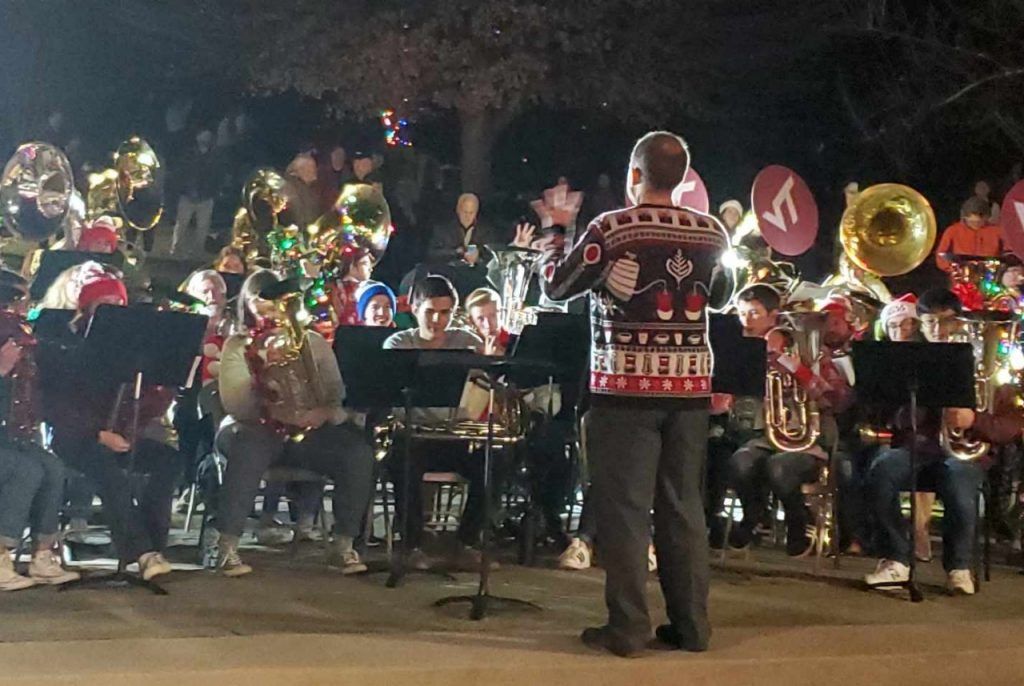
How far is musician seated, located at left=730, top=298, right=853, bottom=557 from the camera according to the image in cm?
734

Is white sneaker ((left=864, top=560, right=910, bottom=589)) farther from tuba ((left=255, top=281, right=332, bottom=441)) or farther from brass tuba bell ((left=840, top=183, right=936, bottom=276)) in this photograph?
brass tuba bell ((left=840, top=183, right=936, bottom=276))

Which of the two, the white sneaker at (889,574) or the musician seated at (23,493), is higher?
the musician seated at (23,493)

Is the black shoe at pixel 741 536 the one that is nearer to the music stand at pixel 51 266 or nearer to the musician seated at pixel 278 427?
the musician seated at pixel 278 427

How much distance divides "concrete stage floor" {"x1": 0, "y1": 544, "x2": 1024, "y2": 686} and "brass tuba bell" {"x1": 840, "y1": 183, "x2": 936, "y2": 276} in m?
3.27

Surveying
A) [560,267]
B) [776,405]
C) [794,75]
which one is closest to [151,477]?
[560,267]

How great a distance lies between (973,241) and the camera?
36.0 feet

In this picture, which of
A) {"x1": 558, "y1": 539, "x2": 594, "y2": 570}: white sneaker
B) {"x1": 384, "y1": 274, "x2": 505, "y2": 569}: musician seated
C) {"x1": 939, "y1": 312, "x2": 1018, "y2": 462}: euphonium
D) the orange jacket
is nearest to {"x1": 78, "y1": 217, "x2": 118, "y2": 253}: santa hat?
{"x1": 384, "y1": 274, "x2": 505, "y2": 569}: musician seated

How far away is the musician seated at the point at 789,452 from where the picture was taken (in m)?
7.34

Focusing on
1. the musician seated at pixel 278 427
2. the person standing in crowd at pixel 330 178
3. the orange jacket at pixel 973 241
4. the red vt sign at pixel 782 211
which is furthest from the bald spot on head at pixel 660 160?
the orange jacket at pixel 973 241

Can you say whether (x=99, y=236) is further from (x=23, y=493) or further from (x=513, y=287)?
(x=23, y=493)

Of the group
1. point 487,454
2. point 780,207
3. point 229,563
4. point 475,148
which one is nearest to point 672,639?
point 487,454

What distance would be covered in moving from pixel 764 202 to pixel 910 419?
268 cm

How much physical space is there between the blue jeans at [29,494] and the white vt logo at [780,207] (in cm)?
502

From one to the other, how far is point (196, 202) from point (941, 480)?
8.39 m
